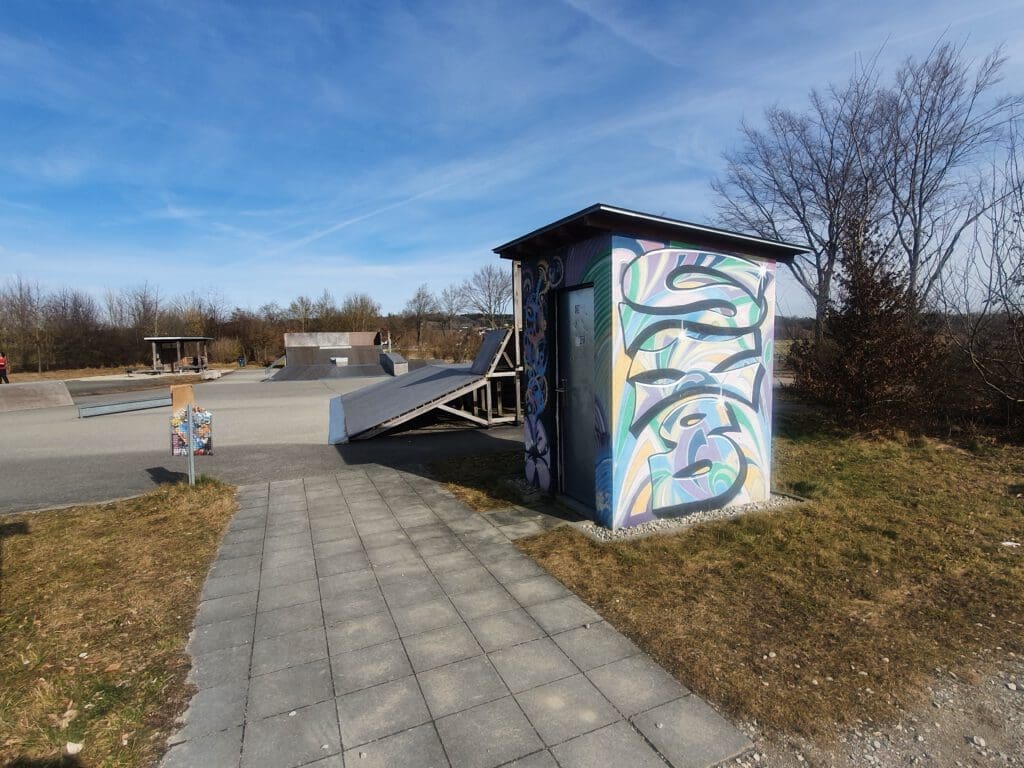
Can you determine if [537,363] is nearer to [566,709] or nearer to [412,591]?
[412,591]

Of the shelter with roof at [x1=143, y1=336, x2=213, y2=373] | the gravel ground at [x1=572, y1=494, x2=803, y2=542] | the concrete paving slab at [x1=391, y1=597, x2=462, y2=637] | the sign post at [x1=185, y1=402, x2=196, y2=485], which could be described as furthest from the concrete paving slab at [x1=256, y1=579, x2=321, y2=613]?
the shelter with roof at [x1=143, y1=336, x2=213, y2=373]

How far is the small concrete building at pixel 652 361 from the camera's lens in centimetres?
478

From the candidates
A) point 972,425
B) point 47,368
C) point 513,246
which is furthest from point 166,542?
point 47,368

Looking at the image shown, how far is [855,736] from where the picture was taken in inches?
93.7

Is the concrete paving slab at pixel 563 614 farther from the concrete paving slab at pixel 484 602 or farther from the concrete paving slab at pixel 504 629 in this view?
the concrete paving slab at pixel 484 602

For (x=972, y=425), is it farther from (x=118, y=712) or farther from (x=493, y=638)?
(x=118, y=712)

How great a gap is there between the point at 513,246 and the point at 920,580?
196 inches

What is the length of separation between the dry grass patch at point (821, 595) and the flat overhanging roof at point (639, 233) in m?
2.84

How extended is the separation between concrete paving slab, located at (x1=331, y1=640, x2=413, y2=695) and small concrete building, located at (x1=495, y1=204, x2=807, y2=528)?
2.50 m

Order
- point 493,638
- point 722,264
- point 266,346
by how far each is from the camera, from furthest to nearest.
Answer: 1. point 266,346
2. point 722,264
3. point 493,638

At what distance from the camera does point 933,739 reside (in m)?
2.37

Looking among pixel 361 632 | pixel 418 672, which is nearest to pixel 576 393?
pixel 361 632

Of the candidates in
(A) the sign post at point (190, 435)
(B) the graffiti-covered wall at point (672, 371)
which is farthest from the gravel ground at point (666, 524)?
(A) the sign post at point (190, 435)

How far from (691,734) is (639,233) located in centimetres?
390
